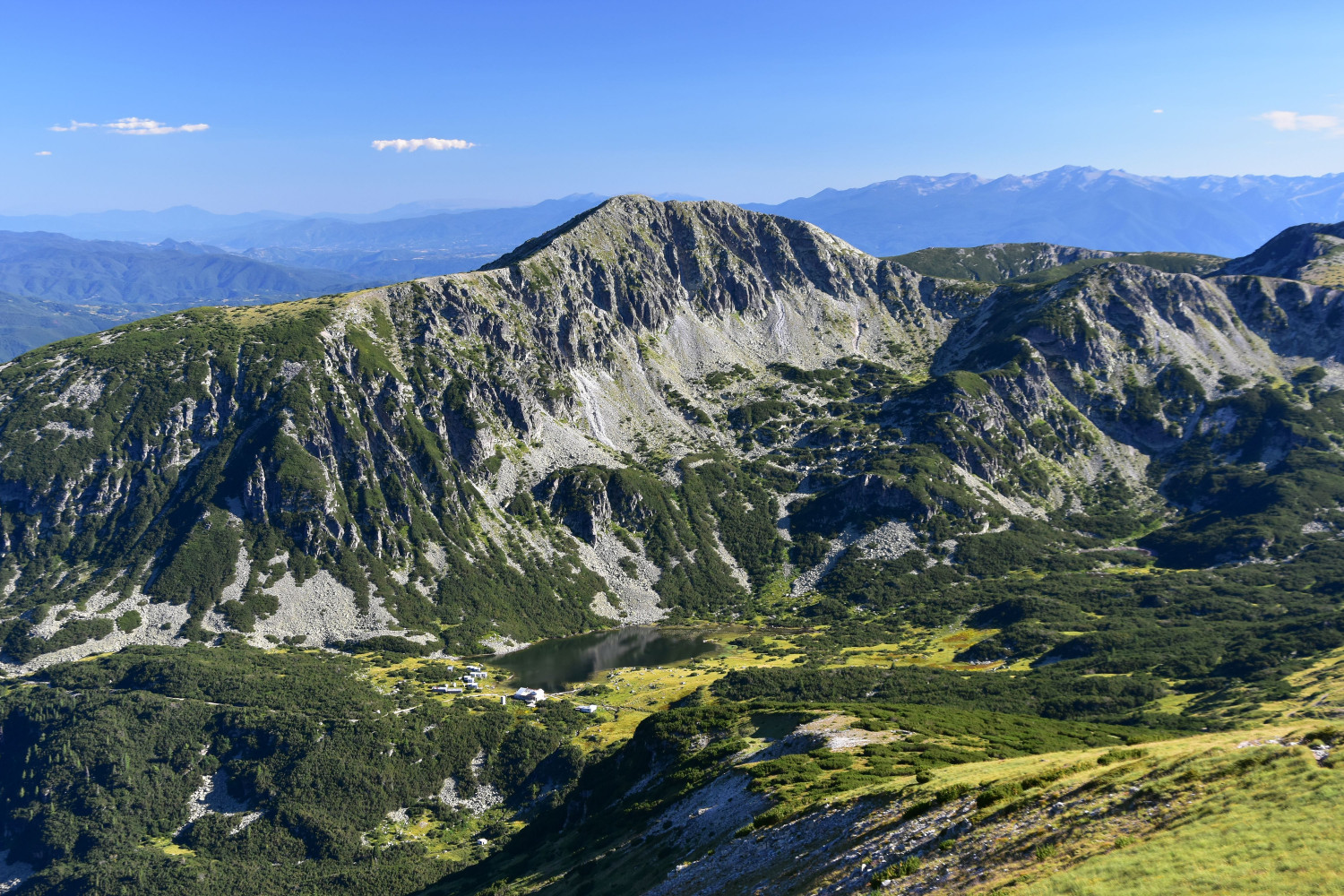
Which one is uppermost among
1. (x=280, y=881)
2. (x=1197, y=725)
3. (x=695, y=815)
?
(x=695, y=815)

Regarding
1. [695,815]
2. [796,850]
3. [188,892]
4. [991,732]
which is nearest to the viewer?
[796,850]

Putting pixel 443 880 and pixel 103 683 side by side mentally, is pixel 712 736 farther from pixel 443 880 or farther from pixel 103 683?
pixel 103 683

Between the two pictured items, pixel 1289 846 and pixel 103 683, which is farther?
pixel 103 683

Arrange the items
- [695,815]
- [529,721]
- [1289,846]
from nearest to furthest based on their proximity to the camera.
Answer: [1289,846] → [695,815] → [529,721]

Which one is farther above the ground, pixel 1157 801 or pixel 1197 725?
pixel 1157 801

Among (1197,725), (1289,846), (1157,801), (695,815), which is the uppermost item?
(1289,846)

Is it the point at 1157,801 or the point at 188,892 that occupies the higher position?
the point at 1157,801

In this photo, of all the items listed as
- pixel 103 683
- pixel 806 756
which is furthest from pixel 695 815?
pixel 103 683

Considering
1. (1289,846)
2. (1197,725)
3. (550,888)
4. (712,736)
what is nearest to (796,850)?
(1289,846)

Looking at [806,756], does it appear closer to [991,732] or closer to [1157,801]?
[991,732]
